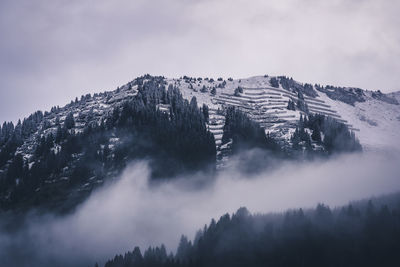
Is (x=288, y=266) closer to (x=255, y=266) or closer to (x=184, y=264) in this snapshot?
(x=255, y=266)

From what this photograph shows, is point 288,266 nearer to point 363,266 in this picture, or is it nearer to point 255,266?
point 255,266

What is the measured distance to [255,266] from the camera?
19875 centimetres

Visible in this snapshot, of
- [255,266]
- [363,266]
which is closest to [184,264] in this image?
[255,266]

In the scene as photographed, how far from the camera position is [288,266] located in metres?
200

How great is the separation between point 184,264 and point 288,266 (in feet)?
117

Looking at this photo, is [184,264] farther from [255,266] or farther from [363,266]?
[363,266]

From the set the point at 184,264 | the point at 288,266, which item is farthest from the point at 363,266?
the point at 184,264

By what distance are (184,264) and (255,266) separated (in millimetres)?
24336

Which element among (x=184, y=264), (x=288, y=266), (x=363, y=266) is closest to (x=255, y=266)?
(x=288, y=266)

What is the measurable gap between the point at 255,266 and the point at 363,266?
122 feet

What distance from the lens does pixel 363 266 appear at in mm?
199750

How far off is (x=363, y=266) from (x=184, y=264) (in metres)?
61.6

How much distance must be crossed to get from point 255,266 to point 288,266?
1152 centimetres
